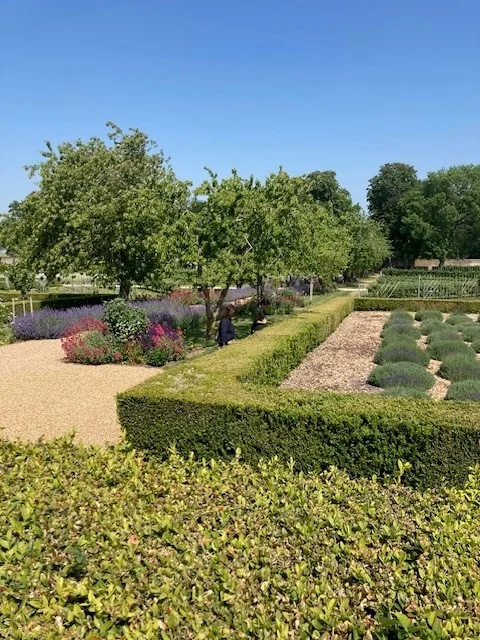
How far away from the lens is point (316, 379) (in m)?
9.97

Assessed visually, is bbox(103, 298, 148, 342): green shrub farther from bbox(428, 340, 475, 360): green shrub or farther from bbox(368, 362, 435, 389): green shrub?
bbox(428, 340, 475, 360): green shrub

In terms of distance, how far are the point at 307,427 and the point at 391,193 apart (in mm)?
75593

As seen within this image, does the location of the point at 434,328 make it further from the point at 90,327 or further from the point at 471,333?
the point at 90,327

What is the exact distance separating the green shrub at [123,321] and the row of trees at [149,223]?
163 centimetres

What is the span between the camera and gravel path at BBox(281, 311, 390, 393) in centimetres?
955

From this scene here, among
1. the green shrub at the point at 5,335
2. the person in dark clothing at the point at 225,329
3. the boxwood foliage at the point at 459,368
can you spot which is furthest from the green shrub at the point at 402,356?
the green shrub at the point at 5,335

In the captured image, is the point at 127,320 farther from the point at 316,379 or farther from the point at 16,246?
the point at 16,246

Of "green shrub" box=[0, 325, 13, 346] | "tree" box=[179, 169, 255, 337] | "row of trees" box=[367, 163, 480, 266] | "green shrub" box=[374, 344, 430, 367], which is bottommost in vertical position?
"green shrub" box=[374, 344, 430, 367]

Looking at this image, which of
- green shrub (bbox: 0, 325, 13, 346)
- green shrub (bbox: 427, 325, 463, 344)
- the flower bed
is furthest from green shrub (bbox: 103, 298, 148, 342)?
green shrub (bbox: 427, 325, 463, 344)

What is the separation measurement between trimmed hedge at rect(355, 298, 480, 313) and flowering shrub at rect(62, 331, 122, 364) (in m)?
15.3

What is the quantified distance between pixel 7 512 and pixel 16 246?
19703mm

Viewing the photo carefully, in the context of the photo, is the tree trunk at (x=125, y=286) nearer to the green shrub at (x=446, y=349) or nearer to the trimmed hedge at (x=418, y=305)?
the green shrub at (x=446, y=349)

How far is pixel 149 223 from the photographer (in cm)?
1591

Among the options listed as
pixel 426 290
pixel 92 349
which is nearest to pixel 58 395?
pixel 92 349
